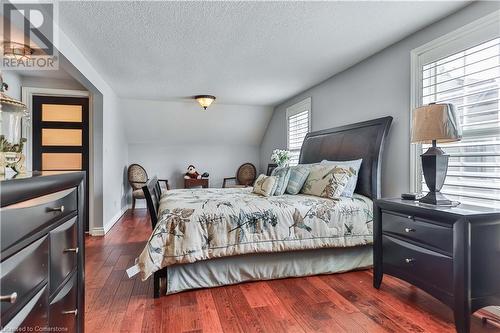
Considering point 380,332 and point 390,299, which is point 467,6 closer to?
point 390,299

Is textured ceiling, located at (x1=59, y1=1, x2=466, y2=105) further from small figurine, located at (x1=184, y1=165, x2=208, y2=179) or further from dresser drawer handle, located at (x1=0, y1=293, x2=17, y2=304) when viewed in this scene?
small figurine, located at (x1=184, y1=165, x2=208, y2=179)

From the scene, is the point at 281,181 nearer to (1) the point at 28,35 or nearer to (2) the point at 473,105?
(2) the point at 473,105

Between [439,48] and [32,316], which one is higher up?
[439,48]

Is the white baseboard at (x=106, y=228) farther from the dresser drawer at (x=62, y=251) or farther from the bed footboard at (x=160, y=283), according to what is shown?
the dresser drawer at (x=62, y=251)

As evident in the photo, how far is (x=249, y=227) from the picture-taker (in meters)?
2.35

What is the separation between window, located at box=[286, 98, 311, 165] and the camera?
4.67m

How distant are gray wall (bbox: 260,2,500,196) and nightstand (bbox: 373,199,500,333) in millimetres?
913

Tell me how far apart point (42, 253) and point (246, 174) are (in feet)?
19.5

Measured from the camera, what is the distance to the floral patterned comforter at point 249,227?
2.14 meters

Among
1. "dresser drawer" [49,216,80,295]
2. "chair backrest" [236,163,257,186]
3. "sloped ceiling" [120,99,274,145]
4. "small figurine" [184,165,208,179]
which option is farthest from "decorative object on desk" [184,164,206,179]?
"dresser drawer" [49,216,80,295]

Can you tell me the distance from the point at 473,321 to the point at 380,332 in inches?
28.7

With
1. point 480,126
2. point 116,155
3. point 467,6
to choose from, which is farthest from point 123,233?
point 467,6

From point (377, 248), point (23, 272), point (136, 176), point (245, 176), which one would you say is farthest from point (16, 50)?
point (245, 176)

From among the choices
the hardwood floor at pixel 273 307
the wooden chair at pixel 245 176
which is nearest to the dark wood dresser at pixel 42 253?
the hardwood floor at pixel 273 307
